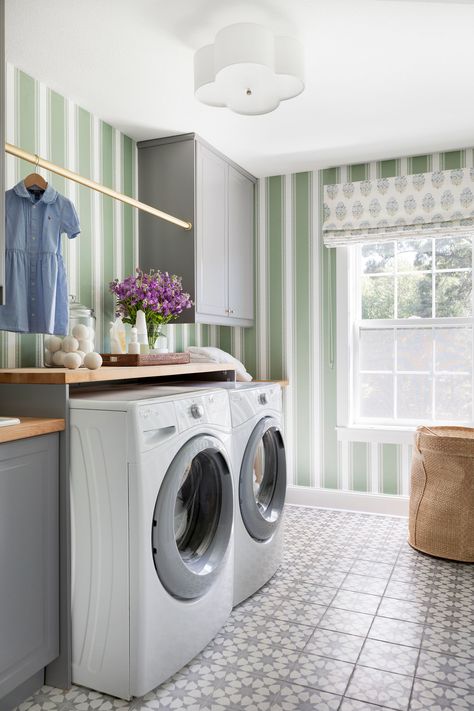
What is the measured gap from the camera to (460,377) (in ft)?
11.7

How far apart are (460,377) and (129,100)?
2.62 meters

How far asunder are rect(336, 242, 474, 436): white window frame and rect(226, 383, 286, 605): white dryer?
1136 millimetres

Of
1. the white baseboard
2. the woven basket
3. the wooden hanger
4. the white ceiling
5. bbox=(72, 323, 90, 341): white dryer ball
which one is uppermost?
the white ceiling

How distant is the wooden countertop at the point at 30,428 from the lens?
1.60m

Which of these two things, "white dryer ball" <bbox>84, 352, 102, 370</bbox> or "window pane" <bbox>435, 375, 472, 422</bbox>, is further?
"window pane" <bbox>435, 375, 472, 422</bbox>

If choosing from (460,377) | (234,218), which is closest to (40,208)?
(234,218)

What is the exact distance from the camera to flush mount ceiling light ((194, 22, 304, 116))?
2.00 m

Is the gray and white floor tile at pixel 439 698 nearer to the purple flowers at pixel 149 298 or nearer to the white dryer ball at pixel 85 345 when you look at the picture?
the white dryer ball at pixel 85 345

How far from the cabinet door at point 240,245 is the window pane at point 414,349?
1.09 meters

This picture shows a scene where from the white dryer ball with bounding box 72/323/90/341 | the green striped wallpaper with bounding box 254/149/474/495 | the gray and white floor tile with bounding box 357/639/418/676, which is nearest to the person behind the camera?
the gray and white floor tile with bounding box 357/639/418/676

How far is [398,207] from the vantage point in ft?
11.8

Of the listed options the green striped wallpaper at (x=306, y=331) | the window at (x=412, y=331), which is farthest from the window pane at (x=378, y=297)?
the green striped wallpaper at (x=306, y=331)

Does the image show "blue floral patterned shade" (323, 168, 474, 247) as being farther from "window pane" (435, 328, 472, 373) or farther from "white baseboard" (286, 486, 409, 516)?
"white baseboard" (286, 486, 409, 516)

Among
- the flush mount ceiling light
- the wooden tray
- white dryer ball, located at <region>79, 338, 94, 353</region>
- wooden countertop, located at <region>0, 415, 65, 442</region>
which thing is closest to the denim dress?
white dryer ball, located at <region>79, 338, 94, 353</region>
